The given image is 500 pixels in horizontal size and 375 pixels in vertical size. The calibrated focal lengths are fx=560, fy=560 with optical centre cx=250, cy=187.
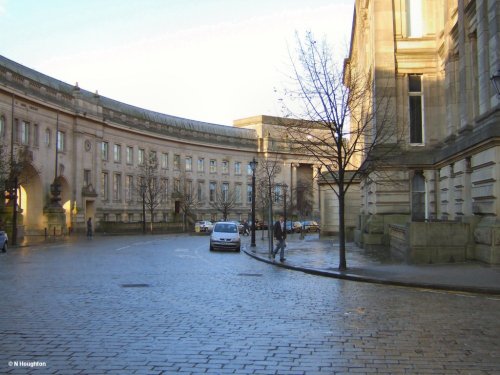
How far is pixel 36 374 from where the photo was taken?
19.6 feet

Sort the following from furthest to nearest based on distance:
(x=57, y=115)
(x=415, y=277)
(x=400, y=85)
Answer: (x=57, y=115) < (x=400, y=85) < (x=415, y=277)

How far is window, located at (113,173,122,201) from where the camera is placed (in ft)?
256

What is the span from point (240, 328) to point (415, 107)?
22.7m

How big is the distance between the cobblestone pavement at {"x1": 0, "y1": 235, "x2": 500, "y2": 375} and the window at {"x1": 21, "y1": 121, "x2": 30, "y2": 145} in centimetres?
4483

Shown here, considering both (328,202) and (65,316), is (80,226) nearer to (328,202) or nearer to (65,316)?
(328,202)

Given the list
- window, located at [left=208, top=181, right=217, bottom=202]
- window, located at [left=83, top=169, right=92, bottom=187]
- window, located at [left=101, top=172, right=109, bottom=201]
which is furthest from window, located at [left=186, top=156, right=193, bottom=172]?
window, located at [left=83, top=169, right=92, bottom=187]

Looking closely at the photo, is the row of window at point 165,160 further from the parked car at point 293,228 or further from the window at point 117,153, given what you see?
the parked car at point 293,228

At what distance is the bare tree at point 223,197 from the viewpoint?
3930 inches

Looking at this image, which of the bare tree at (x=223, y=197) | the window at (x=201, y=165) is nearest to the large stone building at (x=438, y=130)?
the window at (x=201, y=165)

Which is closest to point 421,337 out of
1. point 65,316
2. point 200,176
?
point 65,316

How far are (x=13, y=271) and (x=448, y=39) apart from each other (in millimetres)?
19896

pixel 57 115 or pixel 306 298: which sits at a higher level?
pixel 57 115

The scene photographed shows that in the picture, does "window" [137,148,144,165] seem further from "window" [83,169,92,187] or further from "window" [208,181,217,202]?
"window" [208,181,217,202]

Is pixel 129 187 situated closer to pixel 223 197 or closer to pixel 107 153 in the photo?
pixel 107 153
